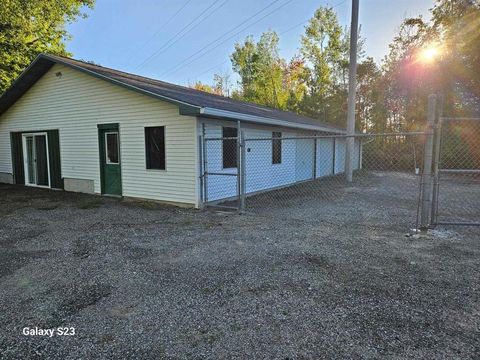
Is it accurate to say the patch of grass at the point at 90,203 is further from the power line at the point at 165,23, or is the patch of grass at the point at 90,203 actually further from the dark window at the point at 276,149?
the power line at the point at 165,23

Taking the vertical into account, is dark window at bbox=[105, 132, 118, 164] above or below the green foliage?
below

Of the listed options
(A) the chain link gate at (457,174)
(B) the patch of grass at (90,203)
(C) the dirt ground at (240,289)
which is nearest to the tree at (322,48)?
(A) the chain link gate at (457,174)

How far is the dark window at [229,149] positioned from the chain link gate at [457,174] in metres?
5.09

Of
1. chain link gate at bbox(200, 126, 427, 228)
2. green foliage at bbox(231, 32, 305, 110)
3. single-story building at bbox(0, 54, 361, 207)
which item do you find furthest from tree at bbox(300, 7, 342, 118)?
single-story building at bbox(0, 54, 361, 207)

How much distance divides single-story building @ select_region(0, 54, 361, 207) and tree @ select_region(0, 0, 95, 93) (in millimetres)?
5623

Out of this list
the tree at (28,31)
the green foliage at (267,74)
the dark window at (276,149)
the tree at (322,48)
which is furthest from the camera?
the green foliage at (267,74)

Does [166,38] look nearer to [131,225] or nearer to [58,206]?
[58,206]

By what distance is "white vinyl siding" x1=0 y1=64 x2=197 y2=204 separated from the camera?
771 centimetres

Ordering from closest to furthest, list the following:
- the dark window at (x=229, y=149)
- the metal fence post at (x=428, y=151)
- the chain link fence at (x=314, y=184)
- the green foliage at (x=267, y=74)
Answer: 1. the metal fence post at (x=428, y=151)
2. the chain link fence at (x=314, y=184)
3. the dark window at (x=229, y=149)
4. the green foliage at (x=267, y=74)

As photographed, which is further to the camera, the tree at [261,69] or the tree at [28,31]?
the tree at [261,69]

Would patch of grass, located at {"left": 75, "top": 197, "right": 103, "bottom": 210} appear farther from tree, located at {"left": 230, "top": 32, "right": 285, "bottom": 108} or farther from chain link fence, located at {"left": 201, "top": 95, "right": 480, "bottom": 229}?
tree, located at {"left": 230, "top": 32, "right": 285, "bottom": 108}

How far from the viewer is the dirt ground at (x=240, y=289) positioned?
7.68 feet

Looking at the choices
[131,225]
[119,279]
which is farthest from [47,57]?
[119,279]

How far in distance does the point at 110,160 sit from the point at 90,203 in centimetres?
153
